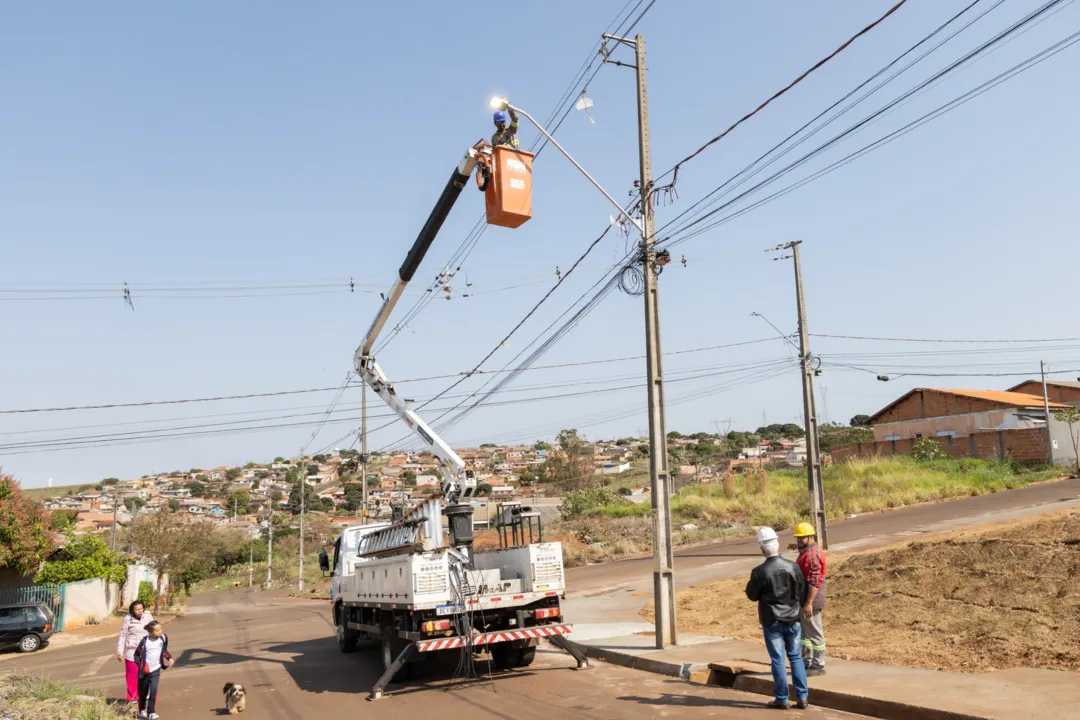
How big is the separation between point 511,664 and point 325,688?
2.73 m

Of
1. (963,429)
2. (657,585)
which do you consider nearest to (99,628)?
(657,585)

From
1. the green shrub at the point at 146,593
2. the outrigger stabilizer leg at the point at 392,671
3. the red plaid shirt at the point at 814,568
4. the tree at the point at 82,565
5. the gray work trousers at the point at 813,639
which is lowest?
the green shrub at the point at 146,593

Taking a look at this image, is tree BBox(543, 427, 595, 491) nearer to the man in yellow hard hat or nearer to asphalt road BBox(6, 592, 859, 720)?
asphalt road BBox(6, 592, 859, 720)

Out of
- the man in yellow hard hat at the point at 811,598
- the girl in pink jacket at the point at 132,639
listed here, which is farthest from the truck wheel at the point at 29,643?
the man in yellow hard hat at the point at 811,598

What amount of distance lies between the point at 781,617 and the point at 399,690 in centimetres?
552

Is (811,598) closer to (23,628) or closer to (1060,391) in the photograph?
(23,628)

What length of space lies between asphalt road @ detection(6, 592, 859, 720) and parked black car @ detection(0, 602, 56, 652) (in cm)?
694

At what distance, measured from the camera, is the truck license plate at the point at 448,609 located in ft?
35.6

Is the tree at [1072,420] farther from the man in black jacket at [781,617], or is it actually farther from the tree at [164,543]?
the tree at [164,543]

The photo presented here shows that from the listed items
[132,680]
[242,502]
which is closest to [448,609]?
[132,680]

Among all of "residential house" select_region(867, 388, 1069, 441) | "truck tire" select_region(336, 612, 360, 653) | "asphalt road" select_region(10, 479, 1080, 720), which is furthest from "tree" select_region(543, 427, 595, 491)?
"truck tire" select_region(336, 612, 360, 653)

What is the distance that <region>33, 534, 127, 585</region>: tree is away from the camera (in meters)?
31.5

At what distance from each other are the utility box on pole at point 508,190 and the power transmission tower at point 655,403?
231 cm

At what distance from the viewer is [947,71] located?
9375mm
